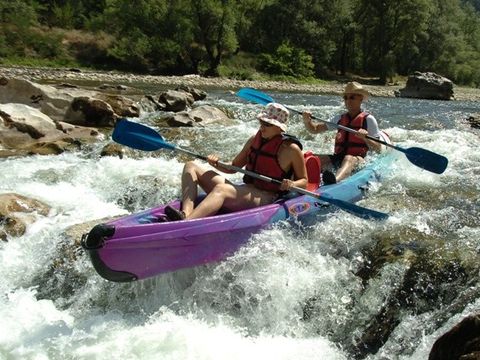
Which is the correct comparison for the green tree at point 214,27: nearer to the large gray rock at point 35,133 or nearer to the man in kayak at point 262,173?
the large gray rock at point 35,133

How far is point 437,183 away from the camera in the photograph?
654cm

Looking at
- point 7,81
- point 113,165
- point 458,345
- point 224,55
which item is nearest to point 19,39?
point 224,55

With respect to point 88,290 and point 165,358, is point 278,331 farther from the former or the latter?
point 88,290

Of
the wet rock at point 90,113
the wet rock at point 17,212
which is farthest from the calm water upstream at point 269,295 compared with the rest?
the wet rock at point 90,113

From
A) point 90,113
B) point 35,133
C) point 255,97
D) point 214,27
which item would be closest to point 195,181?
point 255,97

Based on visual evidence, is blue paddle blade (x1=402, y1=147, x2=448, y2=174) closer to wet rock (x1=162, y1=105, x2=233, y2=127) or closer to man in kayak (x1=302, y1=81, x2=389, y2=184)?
man in kayak (x1=302, y1=81, x2=389, y2=184)

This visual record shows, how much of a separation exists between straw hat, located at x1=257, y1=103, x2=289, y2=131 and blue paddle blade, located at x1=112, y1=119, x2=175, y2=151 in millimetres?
1080

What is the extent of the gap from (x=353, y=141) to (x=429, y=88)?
20191 mm

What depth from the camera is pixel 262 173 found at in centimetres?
457

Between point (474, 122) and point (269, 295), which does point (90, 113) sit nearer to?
point (269, 295)

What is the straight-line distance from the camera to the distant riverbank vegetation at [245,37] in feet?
101

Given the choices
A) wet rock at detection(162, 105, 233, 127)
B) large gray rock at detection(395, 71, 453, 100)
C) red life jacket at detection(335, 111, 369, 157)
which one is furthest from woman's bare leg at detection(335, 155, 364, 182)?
large gray rock at detection(395, 71, 453, 100)

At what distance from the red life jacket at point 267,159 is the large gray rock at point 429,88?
2221cm

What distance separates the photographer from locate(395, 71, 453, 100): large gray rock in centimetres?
2455
